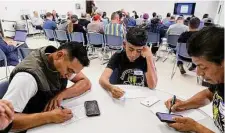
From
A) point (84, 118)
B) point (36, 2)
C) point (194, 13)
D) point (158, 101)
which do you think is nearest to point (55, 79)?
point (84, 118)

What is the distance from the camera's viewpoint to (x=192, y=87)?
3416 mm

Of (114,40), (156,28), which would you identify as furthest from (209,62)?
(156,28)

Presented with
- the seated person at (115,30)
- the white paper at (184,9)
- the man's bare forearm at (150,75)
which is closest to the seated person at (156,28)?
the seated person at (115,30)

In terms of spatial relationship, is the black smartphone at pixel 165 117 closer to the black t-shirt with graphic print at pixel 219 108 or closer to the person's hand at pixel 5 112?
the black t-shirt with graphic print at pixel 219 108

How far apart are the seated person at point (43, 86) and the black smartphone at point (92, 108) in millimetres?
130

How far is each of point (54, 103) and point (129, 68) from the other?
0.85 m

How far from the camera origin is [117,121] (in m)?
1.18

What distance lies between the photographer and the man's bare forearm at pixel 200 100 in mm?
1347

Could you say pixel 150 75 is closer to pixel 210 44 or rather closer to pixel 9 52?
pixel 210 44

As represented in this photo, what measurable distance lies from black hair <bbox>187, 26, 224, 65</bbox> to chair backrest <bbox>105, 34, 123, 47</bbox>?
3395 mm

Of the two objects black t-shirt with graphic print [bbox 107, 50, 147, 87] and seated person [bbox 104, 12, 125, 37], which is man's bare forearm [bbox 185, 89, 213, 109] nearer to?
black t-shirt with graphic print [bbox 107, 50, 147, 87]

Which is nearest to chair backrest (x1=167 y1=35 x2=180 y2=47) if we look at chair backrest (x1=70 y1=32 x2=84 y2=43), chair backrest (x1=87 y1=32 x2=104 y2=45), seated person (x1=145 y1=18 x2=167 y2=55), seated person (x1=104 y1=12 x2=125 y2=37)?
seated person (x1=145 y1=18 x2=167 y2=55)

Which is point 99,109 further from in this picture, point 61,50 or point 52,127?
point 61,50

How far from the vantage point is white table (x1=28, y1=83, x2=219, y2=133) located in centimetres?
109
